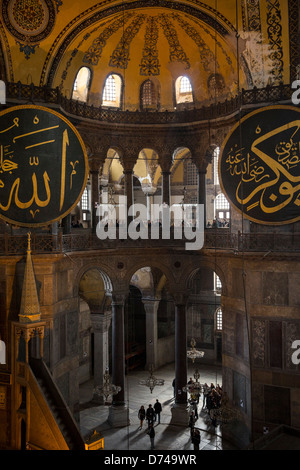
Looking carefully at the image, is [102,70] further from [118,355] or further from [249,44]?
[118,355]

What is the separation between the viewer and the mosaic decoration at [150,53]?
13.4m

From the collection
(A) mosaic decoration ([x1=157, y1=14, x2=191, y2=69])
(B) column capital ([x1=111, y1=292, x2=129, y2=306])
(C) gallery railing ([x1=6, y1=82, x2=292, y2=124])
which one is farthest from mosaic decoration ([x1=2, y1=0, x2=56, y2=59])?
(B) column capital ([x1=111, y1=292, x2=129, y2=306])

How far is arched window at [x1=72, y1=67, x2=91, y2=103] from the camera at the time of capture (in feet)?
44.4

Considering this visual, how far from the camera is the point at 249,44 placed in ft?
38.5

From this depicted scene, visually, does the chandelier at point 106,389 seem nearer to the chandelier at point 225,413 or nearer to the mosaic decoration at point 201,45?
the chandelier at point 225,413

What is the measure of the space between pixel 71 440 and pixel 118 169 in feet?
46.9

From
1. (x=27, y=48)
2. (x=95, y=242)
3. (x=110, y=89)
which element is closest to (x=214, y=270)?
(x=95, y=242)

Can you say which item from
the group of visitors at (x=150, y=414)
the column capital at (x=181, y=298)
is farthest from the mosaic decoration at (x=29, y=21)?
the group of visitors at (x=150, y=414)

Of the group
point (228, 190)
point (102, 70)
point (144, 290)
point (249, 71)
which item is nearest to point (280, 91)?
point (249, 71)

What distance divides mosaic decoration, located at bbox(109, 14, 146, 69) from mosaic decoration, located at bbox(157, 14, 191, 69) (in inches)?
22.9

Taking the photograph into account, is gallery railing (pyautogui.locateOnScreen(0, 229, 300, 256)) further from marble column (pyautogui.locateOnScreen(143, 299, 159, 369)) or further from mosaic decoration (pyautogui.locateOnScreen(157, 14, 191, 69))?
marble column (pyautogui.locateOnScreen(143, 299, 159, 369))

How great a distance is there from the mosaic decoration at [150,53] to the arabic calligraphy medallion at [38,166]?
3.74 meters

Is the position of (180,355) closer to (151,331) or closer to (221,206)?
(151,331)

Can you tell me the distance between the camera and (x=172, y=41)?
13.6 metres
